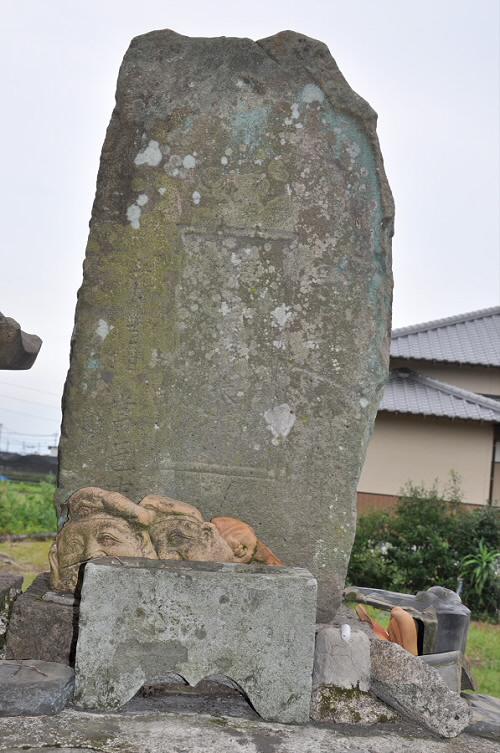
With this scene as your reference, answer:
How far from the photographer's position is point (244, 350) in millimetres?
4129

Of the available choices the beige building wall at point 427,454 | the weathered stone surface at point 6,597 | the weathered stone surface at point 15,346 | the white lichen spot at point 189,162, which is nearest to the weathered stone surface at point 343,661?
the weathered stone surface at point 6,597

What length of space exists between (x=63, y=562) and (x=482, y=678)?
4.30m

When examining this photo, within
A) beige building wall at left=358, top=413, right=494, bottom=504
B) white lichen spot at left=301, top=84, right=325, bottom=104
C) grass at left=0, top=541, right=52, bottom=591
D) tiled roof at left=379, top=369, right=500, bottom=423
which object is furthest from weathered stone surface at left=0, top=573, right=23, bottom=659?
beige building wall at left=358, top=413, right=494, bottom=504

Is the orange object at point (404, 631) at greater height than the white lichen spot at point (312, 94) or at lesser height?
lesser

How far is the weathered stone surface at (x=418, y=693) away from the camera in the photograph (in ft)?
10.4

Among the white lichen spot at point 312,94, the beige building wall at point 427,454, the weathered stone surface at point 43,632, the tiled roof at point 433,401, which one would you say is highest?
the white lichen spot at point 312,94

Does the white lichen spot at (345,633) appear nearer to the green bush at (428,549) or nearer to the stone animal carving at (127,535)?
the stone animal carving at (127,535)

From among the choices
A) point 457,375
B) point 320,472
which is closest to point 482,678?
point 320,472

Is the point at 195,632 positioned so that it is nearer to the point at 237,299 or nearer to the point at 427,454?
the point at 237,299

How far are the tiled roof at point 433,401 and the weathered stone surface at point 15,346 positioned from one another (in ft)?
27.5

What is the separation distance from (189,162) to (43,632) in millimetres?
2388

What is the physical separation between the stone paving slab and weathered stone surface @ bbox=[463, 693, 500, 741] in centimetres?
6

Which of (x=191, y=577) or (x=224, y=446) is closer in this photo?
(x=191, y=577)

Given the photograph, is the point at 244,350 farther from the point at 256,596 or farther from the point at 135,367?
the point at 256,596
